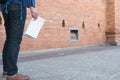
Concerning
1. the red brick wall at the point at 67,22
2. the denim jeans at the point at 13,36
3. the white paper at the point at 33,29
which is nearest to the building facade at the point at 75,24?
the red brick wall at the point at 67,22

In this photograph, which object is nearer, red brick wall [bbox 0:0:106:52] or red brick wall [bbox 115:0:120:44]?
red brick wall [bbox 0:0:106:52]

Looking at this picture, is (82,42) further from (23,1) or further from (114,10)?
(23,1)

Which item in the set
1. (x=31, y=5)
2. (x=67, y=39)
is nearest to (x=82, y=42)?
(x=67, y=39)

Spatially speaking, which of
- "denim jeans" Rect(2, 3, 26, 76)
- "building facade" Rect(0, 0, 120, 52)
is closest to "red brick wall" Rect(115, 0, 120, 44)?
"building facade" Rect(0, 0, 120, 52)

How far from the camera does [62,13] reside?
1248 cm

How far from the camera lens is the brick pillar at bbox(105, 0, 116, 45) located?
16172mm

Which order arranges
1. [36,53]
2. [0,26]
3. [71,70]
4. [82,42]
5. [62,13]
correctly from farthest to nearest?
[82,42] → [62,13] → [36,53] → [0,26] → [71,70]

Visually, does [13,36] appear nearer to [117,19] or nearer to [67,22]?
[67,22]

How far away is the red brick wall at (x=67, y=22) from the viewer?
11285mm

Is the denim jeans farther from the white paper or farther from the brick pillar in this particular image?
the brick pillar

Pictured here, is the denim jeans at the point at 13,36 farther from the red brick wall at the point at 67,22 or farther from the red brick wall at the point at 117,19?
the red brick wall at the point at 117,19

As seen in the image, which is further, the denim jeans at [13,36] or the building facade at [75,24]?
the building facade at [75,24]

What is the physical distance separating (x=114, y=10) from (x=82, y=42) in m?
3.16

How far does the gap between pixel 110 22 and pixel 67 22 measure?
4091mm
